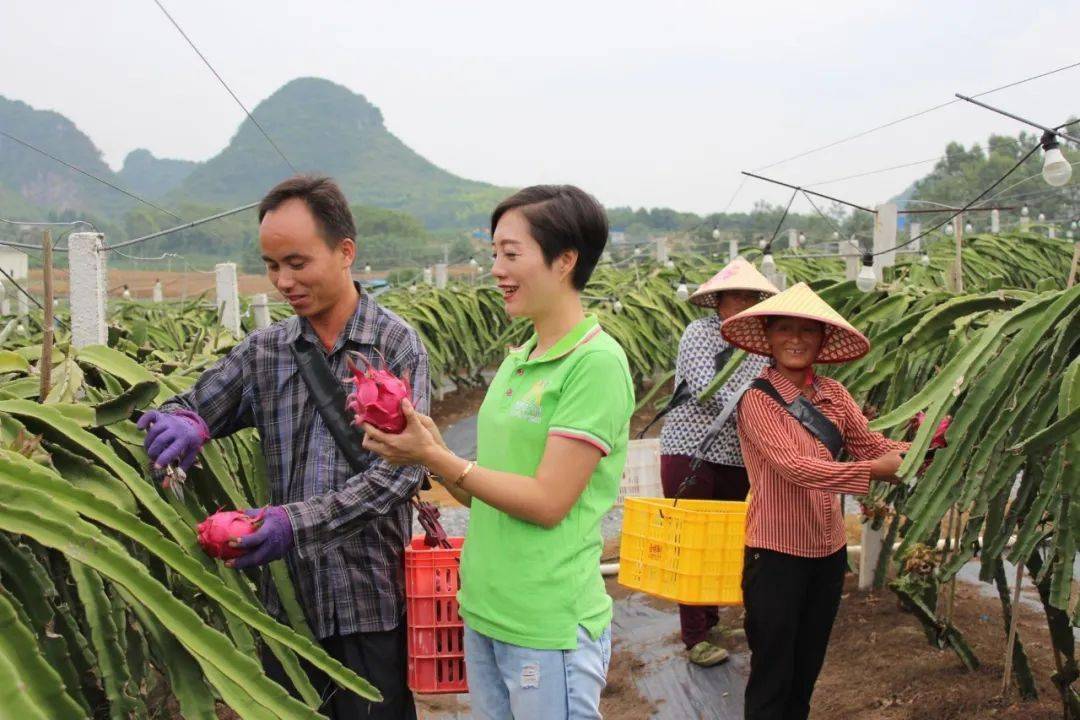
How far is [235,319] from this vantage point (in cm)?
544

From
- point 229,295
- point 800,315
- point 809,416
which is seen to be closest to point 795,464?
point 809,416

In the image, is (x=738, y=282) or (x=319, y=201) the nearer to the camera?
(x=319, y=201)

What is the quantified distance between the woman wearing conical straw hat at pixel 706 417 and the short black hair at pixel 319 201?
1.74 meters

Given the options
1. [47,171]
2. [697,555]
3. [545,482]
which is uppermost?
[47,171]

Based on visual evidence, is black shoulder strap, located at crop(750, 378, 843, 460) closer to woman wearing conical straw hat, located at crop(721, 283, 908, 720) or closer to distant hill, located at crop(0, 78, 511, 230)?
woman wearing conical straw hat, located at crop(721, 283, 908, 720)

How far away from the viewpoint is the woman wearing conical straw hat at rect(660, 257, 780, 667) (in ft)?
11.2

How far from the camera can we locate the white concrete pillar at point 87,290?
276 centimetres

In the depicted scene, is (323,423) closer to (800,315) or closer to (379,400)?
(379,400)

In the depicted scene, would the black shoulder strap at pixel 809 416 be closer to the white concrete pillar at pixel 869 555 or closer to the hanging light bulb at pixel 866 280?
the hanging light bulb at pixel 866 280

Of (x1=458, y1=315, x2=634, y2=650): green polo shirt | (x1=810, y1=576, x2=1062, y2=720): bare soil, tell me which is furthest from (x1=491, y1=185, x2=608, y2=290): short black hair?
(x1=810, y1=576, x2=1062, y2=720): bare soil

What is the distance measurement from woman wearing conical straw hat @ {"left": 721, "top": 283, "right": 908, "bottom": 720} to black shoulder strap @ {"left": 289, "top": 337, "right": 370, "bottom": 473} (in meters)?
1.08

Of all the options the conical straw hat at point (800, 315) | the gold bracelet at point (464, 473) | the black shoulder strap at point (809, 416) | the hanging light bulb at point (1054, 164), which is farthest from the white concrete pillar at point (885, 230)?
the gold bracelet at point (464, 473)

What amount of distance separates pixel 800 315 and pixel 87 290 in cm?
187

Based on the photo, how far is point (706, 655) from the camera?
11.6 feet
